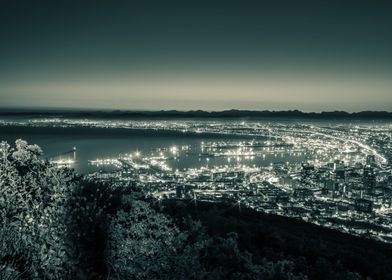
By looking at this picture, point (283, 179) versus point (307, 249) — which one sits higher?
point (307, 249)

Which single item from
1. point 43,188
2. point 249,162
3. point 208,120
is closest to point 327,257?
point 43,188

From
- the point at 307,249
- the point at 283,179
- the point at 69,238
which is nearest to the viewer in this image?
the point at 69,238

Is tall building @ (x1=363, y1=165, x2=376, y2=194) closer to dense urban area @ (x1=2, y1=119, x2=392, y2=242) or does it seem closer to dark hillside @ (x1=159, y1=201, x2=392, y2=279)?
dense urban area @ (x1=2, y1=119, x2=392, y2=242)

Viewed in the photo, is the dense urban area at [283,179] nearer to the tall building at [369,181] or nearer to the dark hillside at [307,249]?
the tall building at [369,181]

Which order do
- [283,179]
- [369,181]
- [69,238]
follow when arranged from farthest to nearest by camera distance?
[283,179], [369,181], [69,238]

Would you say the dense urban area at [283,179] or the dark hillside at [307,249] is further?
the dense urban area at [283,179]

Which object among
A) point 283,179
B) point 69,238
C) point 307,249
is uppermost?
point 69,238

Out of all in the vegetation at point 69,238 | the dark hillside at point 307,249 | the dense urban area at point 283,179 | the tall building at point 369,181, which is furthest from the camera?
the tall building at point 369,181

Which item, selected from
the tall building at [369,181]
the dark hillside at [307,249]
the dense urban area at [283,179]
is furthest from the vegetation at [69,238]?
the tall building at [369,181]

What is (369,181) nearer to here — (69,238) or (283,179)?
(283,179)

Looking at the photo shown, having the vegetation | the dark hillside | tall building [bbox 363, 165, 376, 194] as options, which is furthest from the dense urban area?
the vegetation

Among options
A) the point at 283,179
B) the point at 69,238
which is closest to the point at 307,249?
the point at 69,238
